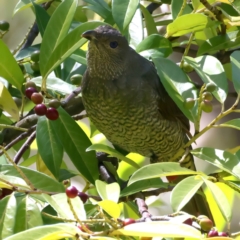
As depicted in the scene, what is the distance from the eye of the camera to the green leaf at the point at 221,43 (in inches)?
44.9

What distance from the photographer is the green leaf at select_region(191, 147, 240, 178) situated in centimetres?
79

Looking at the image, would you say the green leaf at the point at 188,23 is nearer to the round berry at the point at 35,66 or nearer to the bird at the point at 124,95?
the bird at the point at 124,95

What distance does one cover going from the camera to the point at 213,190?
0.72 m

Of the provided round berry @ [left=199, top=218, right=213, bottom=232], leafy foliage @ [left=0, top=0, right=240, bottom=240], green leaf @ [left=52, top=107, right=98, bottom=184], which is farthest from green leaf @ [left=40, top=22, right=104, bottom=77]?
round berry @ [left=199, top=218, right=213, bottom=232]

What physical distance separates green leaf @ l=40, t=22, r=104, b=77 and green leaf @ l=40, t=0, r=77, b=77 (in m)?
0.01

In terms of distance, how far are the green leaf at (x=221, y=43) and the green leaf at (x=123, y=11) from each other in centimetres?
24

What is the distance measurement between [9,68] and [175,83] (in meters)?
0.39

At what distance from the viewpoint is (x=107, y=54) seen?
4.31 feet

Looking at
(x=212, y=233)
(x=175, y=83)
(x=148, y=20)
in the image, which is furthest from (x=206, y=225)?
(x=148, y=20)

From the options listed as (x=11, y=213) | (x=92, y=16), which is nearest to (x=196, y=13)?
(x=11, y=213)

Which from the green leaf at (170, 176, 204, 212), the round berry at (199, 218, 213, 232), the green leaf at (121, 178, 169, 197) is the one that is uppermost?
the green leaf at (170, 176, 204, 212)

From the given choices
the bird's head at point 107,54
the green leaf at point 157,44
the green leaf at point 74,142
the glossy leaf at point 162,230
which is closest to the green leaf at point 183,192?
the glossy leaf at point 162,230

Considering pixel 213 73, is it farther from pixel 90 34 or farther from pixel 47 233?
pixel 47 233

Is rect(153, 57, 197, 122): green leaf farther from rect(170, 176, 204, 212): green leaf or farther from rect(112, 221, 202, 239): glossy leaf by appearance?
rect(112, 221, 202, 239): glossy leaf
